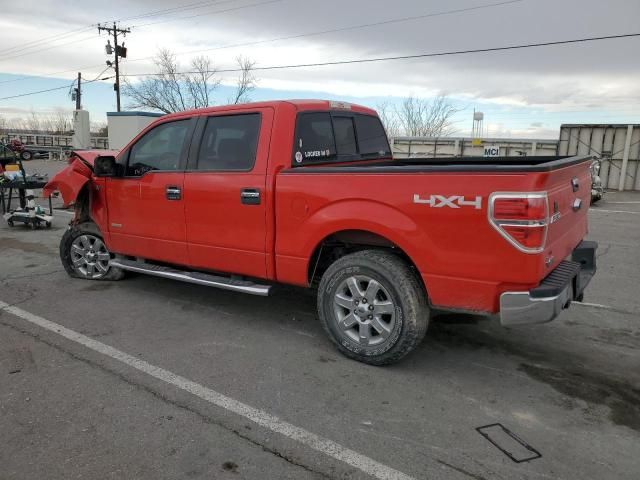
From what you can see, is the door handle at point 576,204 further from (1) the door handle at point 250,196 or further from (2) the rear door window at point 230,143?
(2) the rear door window at point 230,143

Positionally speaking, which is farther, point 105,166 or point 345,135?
point 105,166

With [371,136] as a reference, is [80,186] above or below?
below

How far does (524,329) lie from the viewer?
471 cm

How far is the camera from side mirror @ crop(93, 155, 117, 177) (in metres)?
5.37

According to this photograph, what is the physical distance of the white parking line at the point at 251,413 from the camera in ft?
8.84

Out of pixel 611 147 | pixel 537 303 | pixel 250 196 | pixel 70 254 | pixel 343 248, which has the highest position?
pixel 611 147

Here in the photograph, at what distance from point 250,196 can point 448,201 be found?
5.77ft

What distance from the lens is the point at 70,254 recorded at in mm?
6246

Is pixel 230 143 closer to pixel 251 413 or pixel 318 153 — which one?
pixel 318 153

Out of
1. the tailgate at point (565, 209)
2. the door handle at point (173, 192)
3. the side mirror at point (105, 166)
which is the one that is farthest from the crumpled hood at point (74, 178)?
the tailgate at point (565, 209)

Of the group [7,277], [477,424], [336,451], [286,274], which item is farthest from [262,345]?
[7,277]

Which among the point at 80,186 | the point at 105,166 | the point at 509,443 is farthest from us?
the point at 80,186

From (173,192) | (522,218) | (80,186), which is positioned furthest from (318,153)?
(80,186)

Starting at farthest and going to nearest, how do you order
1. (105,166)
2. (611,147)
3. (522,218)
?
(611,147), (105,166), (522,218)
